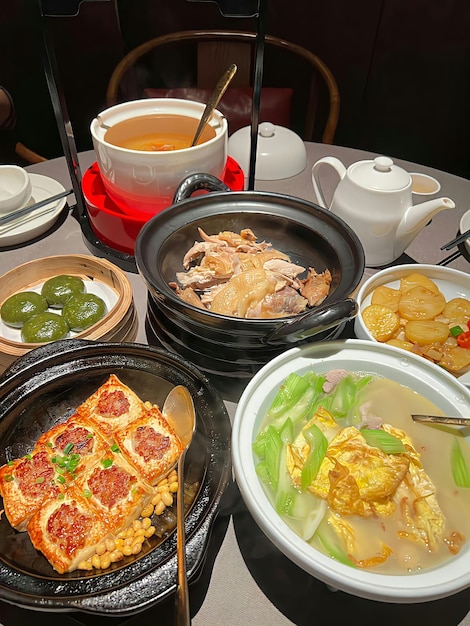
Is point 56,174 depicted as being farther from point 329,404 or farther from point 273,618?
point 273,618

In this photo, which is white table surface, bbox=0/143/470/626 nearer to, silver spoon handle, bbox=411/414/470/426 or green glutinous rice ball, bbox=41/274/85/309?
silver spoon handle, bbox=411/414/470/426

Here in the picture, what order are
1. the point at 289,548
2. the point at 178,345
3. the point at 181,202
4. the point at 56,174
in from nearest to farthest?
1. the point at 289,548
2. the point at 178,345
3. the point at 181,202
4. the point at 56,174

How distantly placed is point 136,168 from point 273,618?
1319 mm

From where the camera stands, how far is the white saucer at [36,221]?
1.81 metres

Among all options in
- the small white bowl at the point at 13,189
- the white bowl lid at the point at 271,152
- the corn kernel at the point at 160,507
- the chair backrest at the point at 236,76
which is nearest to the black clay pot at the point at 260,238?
the corn kernel at the point at 160,507

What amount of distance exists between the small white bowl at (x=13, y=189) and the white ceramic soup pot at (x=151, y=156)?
42cm

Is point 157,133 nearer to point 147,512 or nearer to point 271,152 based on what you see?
point 271,152

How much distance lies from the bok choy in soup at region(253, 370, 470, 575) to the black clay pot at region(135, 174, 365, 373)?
0.47 ft

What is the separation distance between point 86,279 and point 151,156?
1.57ft

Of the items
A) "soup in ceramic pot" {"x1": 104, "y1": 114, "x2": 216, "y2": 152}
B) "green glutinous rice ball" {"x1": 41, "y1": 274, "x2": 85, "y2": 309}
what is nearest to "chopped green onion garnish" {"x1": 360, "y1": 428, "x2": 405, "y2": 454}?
"green glutinous rice ball" {"x1": 41, "y1": 274, "x2": 85, "y2": 309}

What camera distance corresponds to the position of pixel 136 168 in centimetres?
154

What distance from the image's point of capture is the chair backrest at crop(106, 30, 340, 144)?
2.92 meters

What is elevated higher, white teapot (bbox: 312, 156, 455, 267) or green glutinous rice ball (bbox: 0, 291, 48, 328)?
white teapot (bbox: 312, 156, 455, 267)

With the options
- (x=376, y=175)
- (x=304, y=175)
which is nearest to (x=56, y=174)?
(x=304, y=175)
